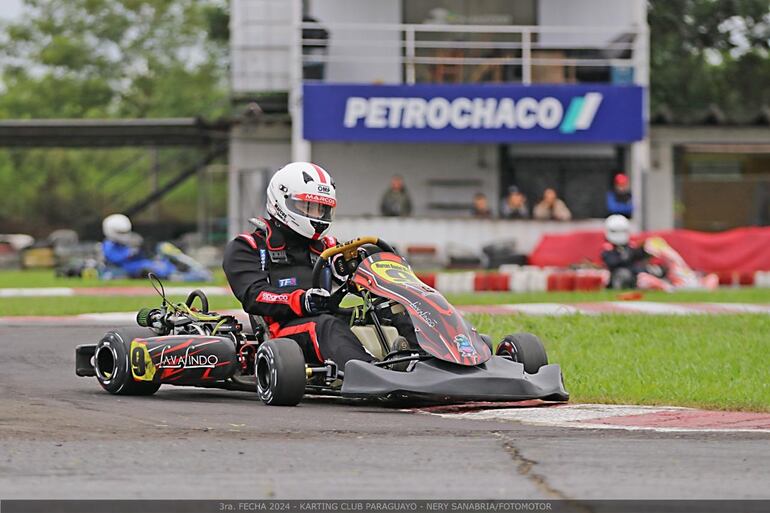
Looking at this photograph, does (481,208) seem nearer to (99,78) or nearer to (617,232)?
(617,232)

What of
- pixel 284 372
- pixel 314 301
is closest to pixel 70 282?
pixel 314 301

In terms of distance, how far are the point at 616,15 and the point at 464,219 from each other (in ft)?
17.8

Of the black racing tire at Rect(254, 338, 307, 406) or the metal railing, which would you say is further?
the metal railing

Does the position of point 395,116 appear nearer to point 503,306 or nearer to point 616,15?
point 616,15

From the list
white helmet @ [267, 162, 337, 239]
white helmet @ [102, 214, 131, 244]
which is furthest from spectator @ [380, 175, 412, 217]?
white helmet @ [267, 162, 337, 239]

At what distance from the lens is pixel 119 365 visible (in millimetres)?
8672

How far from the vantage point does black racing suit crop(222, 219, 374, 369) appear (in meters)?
8.30

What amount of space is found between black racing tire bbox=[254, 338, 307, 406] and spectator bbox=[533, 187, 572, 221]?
17.8 m

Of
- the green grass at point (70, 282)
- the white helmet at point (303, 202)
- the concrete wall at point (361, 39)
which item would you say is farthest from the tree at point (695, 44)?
the white helmet at point (303, 202)

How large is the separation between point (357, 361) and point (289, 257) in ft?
4.60

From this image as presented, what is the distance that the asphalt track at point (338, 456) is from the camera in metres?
5.21

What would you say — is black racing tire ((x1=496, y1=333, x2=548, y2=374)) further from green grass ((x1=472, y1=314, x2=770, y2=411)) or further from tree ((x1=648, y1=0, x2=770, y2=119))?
tree ((x1=648, y1=0, x2=770, y2=119))

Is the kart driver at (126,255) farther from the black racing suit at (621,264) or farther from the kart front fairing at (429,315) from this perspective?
the kart front fairing at (429,315)
